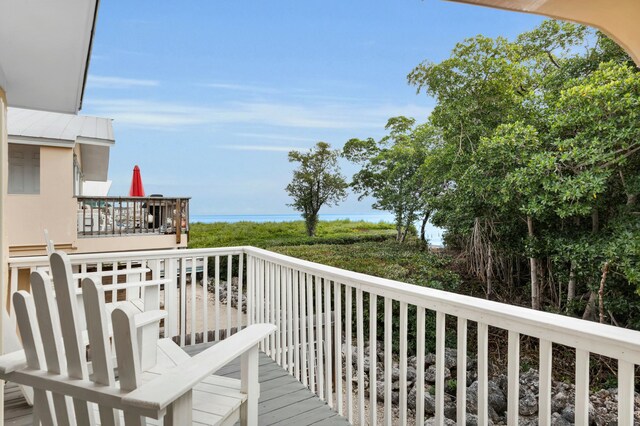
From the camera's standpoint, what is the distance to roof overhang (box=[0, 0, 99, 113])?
174cm

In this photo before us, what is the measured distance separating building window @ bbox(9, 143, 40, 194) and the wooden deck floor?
23.8 feet

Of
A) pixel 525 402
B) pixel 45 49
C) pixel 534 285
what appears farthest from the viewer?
pixel 534 285

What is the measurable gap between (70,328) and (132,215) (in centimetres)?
855

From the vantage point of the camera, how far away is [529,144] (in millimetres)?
6812

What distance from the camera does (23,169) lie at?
8.45 m

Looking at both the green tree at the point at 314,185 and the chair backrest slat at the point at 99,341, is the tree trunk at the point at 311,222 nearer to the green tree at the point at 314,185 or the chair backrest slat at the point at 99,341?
the green tree at the point at 314,185

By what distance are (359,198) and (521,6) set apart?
13.5 meters

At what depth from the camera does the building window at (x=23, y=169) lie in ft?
27.3

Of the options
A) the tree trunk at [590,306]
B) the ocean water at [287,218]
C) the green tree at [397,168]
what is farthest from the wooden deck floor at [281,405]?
the ocean water at [287,218]

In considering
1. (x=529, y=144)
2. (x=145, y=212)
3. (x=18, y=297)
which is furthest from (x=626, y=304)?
(x=145, y=212)

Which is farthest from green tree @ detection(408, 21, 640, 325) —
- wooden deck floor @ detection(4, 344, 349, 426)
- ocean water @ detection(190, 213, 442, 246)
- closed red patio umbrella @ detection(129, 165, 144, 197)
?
closed red patio umbrella @ detection(129, 165, 144, 197)

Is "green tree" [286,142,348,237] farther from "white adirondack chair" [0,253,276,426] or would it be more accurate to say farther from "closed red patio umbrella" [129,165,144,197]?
"white adirondack chair" [0,253,276,426]

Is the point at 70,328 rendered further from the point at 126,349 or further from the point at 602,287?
the point at 602,287

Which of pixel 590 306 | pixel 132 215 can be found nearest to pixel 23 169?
pixel 132 215
